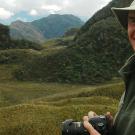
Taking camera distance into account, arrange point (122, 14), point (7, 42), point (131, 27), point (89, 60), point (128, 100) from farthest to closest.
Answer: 1. point (7, 42)
2. point (89, 60)
3. point (122, 14)
4. point (131, 27)
5. point (128, 100)

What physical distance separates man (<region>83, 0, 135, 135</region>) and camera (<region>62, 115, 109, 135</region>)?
7 cm

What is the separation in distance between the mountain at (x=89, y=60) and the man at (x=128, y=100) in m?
60.2

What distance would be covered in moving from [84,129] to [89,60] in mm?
68743

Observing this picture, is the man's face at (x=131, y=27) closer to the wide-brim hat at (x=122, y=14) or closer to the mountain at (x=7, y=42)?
the wide-brim hat at (x=122, y=14)

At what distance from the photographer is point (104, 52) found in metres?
76.8

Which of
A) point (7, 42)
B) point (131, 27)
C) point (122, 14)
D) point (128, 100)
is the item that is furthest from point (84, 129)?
point (7, 42)

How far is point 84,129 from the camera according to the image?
5.61 meters

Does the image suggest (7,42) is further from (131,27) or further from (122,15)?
(131,27)

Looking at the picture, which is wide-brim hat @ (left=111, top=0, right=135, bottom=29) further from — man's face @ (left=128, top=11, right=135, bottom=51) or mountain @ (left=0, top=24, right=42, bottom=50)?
mountain @ (left=0, top=24, right=42, bottom=50)

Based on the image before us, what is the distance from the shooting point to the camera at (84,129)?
5481mm

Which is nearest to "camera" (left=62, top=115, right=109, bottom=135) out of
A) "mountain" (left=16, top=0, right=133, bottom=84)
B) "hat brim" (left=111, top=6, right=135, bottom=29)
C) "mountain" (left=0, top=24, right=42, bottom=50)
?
"hat brim" (left=111, top=6, right=135, bottom=29)

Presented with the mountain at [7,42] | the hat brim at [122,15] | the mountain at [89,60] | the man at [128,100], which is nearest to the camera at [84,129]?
the man at [128,100]

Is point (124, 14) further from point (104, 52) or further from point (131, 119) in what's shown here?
point (104, 52)

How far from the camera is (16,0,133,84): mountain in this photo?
68.8 metres
